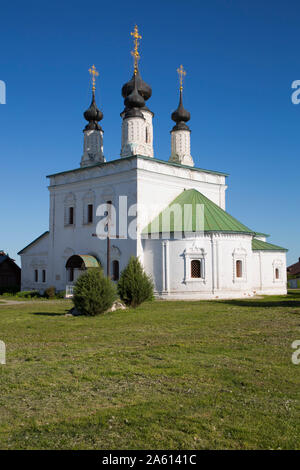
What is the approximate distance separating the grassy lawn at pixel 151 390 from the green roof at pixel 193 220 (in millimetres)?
13711

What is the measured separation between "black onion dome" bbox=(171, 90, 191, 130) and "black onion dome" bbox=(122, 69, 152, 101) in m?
2.61

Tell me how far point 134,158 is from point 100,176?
345 cm

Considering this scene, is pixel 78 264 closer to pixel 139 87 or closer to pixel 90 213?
pixel 90 213

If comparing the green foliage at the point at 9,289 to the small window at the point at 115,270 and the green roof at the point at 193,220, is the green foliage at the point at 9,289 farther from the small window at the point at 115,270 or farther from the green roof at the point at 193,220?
the green roof at the point at 193,220

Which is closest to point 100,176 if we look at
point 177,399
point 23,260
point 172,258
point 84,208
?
point 84,208

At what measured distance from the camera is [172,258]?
985 inches

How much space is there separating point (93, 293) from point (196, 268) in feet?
33.4

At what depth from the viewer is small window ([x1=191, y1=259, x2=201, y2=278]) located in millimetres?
24922

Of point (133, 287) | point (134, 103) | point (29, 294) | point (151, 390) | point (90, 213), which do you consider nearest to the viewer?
point (151, 390)

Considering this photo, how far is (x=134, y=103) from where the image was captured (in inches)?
1100

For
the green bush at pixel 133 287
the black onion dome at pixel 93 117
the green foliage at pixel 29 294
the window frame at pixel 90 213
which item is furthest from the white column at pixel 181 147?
the green bush at pixel 133 287

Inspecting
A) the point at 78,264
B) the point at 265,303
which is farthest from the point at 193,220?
the point at 78,264

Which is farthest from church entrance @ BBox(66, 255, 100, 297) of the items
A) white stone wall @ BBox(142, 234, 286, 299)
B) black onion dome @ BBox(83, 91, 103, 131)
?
black onion dome @ BBox(83, 91, 103, 131)

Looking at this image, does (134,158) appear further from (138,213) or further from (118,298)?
(118,298)
